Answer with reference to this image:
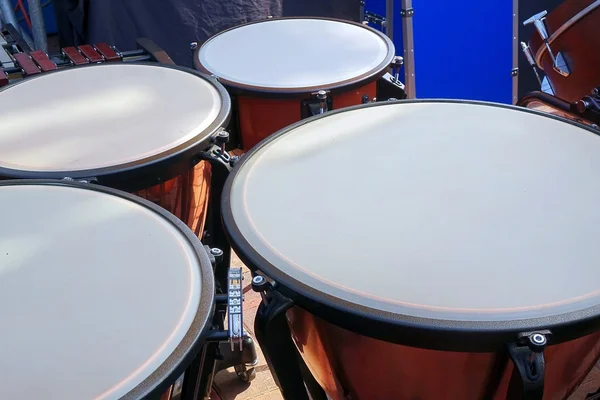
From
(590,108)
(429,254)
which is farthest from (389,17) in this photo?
(429,254)

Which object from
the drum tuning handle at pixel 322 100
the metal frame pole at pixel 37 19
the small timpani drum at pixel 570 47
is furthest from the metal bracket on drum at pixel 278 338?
the metal frame pole at pixel 37 19

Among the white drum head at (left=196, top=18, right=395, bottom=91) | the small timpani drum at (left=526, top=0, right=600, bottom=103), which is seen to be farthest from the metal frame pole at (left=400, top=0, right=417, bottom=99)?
the white drum head at (left=196, top=18, right=395, bottom=91)

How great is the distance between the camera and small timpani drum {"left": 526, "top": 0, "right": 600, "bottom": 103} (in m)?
1.75

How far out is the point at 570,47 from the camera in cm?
183

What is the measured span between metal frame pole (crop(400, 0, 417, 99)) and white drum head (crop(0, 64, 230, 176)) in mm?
1528

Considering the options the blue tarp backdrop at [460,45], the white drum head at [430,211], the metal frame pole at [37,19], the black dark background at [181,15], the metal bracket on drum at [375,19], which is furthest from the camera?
the metal frame pole at [37,19]

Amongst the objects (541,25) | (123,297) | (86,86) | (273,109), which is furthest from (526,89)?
(123,297)

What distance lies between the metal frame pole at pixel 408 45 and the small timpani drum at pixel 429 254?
1.67 metres

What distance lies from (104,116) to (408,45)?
1.79 metres

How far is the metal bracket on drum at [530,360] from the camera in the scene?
611 mm

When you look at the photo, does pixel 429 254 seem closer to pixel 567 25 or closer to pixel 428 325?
pixel 428 325

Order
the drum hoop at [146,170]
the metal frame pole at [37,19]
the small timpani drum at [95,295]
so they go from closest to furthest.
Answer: the small timpani drum at [95,295] → the drum hoop at [146,170] → the metal frame pole at [37,19]

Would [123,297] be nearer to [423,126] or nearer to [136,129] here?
[136,129]

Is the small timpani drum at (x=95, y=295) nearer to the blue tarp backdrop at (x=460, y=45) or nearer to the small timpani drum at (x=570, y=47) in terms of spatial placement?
the small timpani drum at (x=570, y=47)
